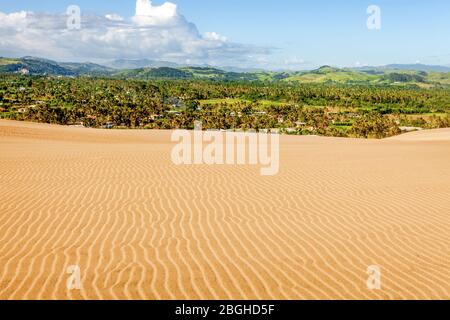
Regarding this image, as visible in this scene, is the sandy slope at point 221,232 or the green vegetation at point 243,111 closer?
the sandy slope at point 221,232

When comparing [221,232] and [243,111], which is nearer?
[221,232]

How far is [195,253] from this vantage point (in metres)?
7.46

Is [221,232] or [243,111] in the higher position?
[243,111]

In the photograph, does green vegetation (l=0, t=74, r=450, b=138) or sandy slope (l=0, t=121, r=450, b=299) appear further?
green vegetation (l=0, t=74, r=450, b=138)

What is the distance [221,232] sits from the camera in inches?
342

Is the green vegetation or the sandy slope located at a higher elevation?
the green vegetation

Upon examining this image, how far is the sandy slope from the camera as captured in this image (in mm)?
6250

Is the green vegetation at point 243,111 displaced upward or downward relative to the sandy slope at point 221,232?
upward

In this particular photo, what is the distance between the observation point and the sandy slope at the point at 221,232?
6250mm

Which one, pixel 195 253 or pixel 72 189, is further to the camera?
pixel 72 189

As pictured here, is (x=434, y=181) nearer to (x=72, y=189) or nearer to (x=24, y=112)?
(x=72, y=189)

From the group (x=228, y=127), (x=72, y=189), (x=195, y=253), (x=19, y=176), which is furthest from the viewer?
(x=228, y=127)

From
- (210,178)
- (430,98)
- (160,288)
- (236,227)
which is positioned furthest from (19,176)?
(430,98)
